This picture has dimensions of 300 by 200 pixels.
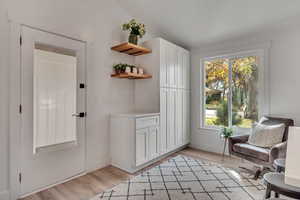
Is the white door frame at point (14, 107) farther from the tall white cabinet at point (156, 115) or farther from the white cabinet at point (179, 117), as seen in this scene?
the white cabinet at point (179, 117)

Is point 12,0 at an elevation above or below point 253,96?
above

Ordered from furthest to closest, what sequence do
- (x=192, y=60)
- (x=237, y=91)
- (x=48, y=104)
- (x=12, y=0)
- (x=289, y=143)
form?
(x=192, y=60) < (x=237, y=91) < (x=48, y=104) < (x=12, y=0) < (x=289, y=143)

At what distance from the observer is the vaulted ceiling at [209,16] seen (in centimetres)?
261

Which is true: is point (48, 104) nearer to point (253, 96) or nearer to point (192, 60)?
point (192, 60)

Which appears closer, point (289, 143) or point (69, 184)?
point (289, 143)

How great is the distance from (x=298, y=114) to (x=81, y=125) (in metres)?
3.55

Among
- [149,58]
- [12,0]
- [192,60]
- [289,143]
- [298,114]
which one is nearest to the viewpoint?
[289,143]

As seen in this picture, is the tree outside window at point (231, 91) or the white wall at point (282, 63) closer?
the white wall at point (282, 63)

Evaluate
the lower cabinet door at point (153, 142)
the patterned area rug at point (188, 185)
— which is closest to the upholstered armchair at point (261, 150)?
the patterned area rug at point (188, 185)

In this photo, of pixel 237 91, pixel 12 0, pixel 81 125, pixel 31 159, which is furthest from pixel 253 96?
pixel 12 0

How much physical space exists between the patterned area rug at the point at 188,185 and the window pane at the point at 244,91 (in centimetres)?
118

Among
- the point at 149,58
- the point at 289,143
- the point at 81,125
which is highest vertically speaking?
the point at 149,58

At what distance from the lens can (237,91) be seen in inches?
136

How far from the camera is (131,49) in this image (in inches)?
121
